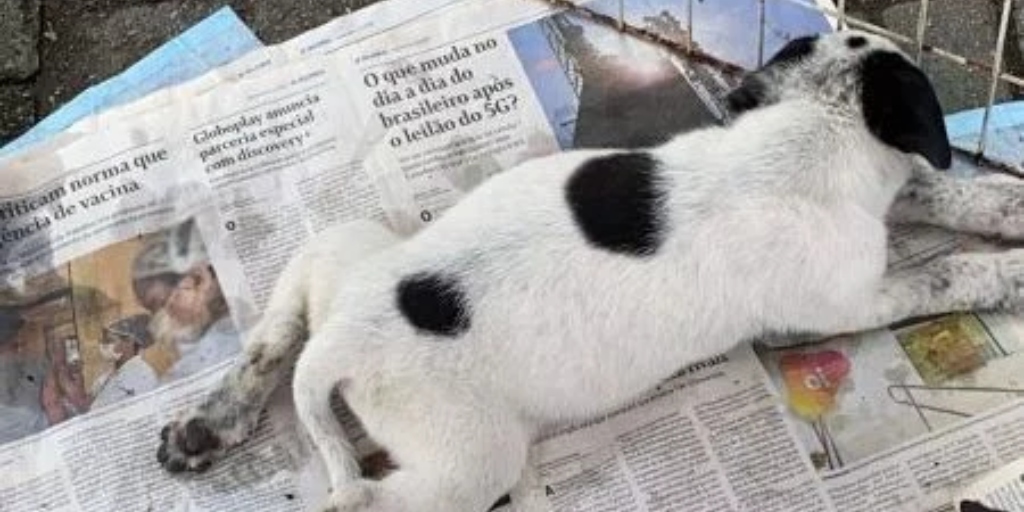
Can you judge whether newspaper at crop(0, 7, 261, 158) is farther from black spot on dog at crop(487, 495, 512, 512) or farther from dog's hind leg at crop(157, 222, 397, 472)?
black spot on dog at crop(487, 495, 512, 512)

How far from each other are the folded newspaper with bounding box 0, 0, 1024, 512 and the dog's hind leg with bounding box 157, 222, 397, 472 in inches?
1.2

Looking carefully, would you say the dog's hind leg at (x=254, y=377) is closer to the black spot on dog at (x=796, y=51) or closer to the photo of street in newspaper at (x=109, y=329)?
the photo of street in newspaper at (x=109, y=329)

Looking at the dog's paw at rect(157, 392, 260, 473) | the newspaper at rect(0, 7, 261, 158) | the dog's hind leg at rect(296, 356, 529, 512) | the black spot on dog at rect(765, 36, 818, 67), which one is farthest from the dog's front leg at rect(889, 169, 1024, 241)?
the newspaper at rect(0, 7, 261, 158)

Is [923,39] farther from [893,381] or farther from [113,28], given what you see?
[113,28]

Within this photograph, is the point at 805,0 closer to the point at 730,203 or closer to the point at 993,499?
the point at 730,203

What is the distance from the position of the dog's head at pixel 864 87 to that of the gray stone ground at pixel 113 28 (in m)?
0.52

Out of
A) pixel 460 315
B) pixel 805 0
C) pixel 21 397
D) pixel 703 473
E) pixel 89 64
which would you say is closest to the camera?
pixel 460 315

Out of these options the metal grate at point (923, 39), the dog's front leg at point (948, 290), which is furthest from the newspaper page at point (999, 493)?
the metal grate at point (923, 39)

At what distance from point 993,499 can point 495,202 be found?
2.23ft

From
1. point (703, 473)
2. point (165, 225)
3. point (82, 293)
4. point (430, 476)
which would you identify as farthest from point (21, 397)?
point (703, 473)

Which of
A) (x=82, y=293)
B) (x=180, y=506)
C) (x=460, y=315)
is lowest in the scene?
(x=180, y=506)

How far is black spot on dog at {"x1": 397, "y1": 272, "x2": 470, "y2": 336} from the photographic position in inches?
70.5

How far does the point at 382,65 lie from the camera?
2.30 metres

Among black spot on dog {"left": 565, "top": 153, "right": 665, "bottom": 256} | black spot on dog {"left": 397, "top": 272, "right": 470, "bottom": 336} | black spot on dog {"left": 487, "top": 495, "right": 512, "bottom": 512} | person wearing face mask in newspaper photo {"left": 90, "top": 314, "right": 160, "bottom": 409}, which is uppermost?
black spot on dog {"left": 565, "top": 153, "right": 665, "bottom": 256}
